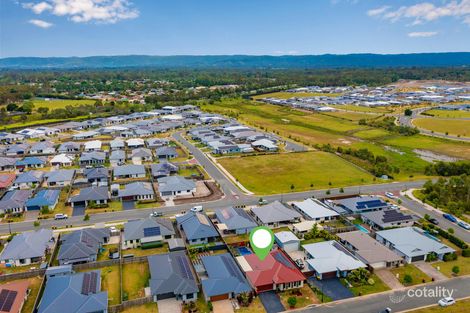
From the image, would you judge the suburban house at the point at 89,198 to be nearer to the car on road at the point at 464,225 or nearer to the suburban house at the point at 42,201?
the suburban house at the point at 42,201

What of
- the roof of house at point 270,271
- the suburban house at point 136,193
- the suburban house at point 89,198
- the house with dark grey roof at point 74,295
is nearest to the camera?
the house with dark grey roof at point 74,295

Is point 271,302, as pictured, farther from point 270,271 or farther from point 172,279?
point 172,279

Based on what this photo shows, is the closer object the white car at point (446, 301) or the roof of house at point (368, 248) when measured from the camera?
the white car at point (446, 301)

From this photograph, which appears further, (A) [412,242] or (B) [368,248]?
(A) [412,242]

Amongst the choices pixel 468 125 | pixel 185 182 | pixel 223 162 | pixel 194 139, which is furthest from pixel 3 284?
pixel 468 125

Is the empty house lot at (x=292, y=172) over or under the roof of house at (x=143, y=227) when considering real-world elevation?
under

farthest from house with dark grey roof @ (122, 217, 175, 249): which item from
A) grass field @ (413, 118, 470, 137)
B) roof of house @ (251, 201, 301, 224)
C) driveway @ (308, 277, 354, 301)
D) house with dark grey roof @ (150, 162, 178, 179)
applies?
grass field @ (413, 118, 470, 137)


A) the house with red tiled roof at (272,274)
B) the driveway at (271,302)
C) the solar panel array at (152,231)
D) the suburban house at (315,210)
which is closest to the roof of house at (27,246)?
the solar panel array at (152,231)

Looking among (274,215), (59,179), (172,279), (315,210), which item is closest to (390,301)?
(274,215)
